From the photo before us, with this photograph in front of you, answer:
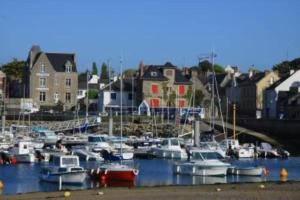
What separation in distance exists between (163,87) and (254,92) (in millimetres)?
18126

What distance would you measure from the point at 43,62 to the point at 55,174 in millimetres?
69471

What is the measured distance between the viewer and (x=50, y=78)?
118 metres

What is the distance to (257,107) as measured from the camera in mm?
125438

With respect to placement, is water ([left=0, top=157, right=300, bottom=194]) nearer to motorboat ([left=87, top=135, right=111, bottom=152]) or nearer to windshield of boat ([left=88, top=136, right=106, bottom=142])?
motorboat ([left=87, top=135, right=111, bottom=152])

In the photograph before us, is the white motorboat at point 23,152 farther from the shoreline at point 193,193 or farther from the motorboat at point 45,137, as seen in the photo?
the shoreline at point 193,193

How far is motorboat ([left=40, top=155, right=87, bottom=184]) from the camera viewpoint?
158 feet

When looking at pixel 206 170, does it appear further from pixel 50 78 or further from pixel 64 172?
pixel 50 78

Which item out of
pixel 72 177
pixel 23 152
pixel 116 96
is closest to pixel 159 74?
pixel 116 96

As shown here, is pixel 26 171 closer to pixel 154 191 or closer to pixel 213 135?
pixel 154 191

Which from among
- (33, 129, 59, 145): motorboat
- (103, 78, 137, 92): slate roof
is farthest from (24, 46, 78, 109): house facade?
(33, 129, 59, 145): motorboat

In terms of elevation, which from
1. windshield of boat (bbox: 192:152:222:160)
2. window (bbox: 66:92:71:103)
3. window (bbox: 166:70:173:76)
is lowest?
windshield of boat (bbox: 192:152:222:160)

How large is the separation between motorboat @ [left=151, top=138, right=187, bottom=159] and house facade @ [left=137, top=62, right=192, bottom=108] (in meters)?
38.7

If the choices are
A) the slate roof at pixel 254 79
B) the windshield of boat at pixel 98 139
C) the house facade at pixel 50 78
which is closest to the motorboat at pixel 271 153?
the windshield of boat at pixel 98 139

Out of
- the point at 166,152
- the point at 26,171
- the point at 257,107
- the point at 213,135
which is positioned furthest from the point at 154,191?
the point at 257,107
